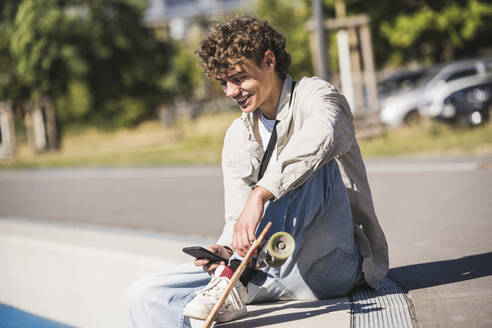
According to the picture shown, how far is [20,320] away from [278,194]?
Result: 3.79 meters

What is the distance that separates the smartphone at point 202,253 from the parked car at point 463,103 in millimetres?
12808

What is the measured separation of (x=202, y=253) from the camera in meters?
2.91

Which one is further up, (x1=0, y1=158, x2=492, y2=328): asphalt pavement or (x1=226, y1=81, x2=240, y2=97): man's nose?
(x1=226, y1=81, x2=240, y2=97): man's nose

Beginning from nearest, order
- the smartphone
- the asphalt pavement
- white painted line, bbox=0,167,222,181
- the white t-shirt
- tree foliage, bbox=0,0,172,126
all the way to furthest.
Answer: the smartphone
the white t-shirt
the asphalt pavement
white painted line, bbox=0,167,222,181
tree foliage, bbox=0,0,172,126

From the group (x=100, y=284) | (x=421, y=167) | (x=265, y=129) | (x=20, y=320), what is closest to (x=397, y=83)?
(x=421, y=167)

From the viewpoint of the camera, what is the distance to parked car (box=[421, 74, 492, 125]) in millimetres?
14812

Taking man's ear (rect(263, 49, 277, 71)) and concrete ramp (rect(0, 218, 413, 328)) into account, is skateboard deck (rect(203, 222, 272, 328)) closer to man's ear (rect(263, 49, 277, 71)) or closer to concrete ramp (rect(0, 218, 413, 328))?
concrete ramp (rect(0, 218, 413, 328))

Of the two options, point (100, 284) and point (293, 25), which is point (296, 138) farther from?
point (293, 25)

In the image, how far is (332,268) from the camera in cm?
314

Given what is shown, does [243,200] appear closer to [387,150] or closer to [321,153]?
[321,153]

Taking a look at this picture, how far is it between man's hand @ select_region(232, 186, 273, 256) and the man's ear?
2.35 feet

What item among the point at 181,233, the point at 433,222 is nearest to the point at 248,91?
the point at 433,222

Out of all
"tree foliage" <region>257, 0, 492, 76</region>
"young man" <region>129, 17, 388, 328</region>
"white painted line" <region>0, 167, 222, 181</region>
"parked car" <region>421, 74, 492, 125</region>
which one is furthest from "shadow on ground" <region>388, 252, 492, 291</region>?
"tree foliage" <region>257, 0, 492, 76</region>

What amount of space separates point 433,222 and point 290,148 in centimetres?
337
